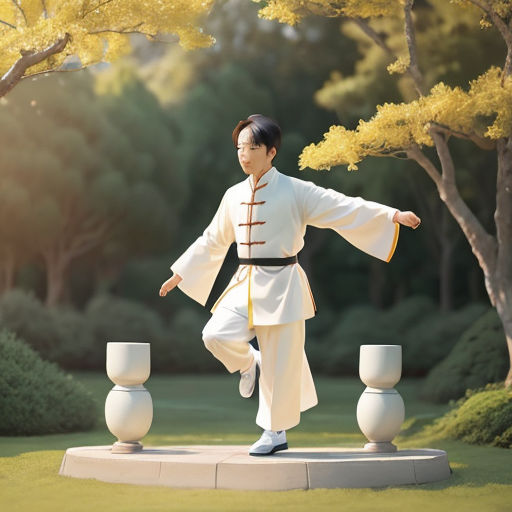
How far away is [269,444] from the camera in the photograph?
5.67 meters

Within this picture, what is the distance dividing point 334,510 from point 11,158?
1594 cm

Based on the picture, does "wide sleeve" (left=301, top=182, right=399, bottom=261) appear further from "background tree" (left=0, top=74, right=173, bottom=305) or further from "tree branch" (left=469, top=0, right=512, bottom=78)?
"background tree" (left=0, top=74, right=173, bottom=305)

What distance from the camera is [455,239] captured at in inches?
807

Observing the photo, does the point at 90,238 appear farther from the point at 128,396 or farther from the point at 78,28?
the point at 128,396

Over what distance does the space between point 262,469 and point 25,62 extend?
426cm

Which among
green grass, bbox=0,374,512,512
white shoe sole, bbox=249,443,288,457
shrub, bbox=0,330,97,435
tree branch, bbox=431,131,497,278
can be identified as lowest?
green grass, bbox=0,374,512,512

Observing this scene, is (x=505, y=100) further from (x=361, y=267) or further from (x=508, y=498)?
(x=361, y=267)

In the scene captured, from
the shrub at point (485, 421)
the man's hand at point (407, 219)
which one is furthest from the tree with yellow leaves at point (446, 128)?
the man's hand at point (407, 219)

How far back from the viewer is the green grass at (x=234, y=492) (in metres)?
4.83

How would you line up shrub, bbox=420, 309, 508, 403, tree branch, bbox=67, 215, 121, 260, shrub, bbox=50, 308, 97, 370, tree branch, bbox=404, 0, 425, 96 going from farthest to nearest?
tree branch, bbox=67, 215, 121, 260, shrub, bbox=50, 308, 97, 370, shrub, bbox=420, 309, 508, 403, tree branch, bbox=404, 0, 425, 96

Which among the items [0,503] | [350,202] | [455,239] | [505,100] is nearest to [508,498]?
[350,202]

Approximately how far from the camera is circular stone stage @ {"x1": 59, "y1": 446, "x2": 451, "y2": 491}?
5.20 meters

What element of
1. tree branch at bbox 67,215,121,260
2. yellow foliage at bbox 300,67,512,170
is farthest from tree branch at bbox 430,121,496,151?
tree branch at bbox 67,215,121,260

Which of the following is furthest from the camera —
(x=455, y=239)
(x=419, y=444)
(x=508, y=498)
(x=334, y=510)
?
(x=455, y=239)
